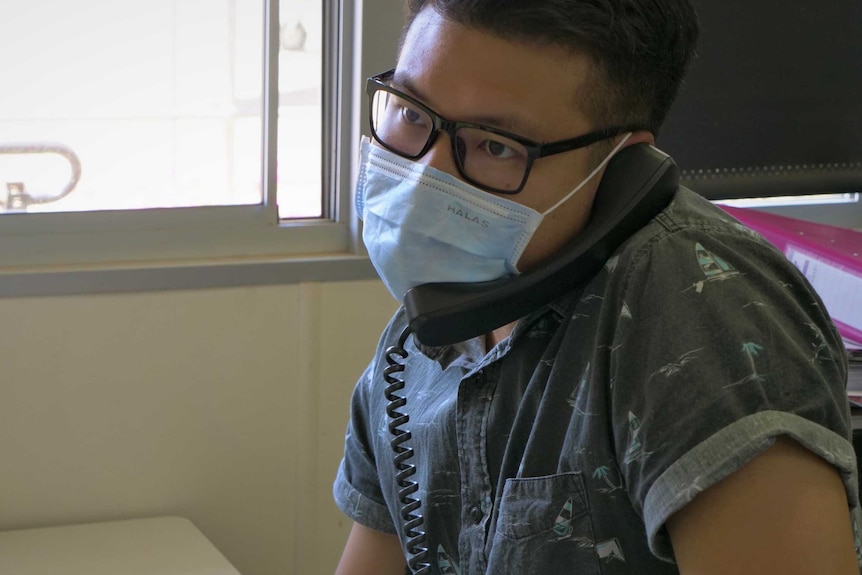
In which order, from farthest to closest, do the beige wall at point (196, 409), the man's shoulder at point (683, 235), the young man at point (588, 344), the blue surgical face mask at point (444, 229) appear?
the beige wall at point (196, 409), the blue surgical face mask at point (444, 229), the man's shoulder at point (683, 235), the young man at point (588, 344)

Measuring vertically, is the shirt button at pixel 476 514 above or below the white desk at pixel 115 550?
above

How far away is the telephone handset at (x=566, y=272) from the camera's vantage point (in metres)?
0.98

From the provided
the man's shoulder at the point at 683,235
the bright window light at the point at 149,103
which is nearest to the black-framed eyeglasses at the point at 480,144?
the man's shoulder at the point at 683,235

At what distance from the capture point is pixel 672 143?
184 cm

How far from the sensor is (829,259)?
1.76 metres

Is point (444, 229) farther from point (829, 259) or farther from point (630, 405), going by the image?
point (829, 259)

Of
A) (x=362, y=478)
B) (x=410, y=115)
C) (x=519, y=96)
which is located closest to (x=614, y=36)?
(x=519, y=96)

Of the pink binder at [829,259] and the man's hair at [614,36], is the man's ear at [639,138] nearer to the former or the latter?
the man's hair at [614,36]

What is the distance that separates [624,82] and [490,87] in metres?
0.14

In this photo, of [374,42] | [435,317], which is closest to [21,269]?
[374,42]

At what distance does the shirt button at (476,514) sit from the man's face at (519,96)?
25 centimetres

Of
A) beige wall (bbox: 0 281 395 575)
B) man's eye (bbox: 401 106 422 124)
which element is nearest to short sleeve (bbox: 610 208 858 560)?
man's eye (bbox: 401 106 422 124)

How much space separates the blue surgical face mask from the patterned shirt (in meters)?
0.08

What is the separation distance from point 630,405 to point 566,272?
0.15 metres
